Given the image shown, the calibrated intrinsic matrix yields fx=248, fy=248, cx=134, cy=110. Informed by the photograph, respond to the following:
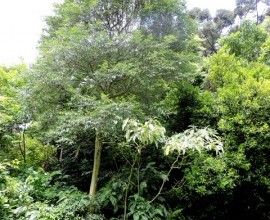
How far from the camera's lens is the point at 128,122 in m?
4.20

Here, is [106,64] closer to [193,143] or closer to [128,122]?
[128,122]

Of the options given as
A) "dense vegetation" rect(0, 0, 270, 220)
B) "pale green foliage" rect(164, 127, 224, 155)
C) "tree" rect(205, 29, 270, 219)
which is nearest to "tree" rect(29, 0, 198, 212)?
"dense vegetation" rect(0, 0, 270, 220)

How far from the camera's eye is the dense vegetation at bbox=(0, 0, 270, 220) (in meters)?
4.53

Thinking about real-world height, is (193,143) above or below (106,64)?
below

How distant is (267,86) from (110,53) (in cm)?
345

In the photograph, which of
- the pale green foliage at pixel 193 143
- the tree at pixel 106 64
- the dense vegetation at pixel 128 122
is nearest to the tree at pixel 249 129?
the dense vegetation at pixel 128 122

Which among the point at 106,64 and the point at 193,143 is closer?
the point at 193,143

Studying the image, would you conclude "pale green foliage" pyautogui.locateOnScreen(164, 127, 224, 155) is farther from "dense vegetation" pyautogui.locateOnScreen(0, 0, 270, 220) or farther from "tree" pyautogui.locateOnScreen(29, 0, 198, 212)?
"tree" pyautogui.locateOnScreen(29, 0, 198, 212)

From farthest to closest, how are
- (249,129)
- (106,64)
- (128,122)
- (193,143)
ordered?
1. (249,129)
2. (106,64)
3. (128,122)
4. (193,143)

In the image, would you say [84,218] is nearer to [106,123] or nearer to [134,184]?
[134,184]

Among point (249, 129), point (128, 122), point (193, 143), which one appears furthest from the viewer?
point (249, 129)

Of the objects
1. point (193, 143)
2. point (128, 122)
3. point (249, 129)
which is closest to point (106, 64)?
point (128, 122)

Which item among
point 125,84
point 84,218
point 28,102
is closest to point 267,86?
point 125,84

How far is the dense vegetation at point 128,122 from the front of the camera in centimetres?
453
